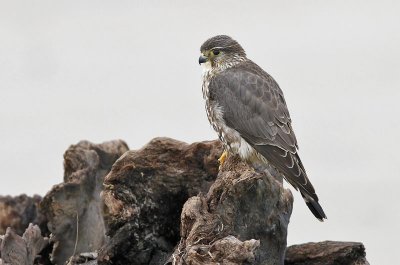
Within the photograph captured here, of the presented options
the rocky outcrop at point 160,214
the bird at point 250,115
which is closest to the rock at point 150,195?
the rocky outcrop at point 160,214

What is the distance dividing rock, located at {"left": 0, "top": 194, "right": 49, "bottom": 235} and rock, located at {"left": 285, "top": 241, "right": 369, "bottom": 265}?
2.76 metres

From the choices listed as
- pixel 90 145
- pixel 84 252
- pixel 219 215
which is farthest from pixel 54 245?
pixel 219 215

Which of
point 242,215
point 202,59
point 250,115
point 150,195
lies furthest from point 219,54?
point 242,215

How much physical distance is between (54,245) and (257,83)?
7.55 feet

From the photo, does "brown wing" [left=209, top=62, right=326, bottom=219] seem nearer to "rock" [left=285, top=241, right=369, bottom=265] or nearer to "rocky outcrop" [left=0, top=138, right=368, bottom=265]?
"rocky outcrop" [left=0, top=138, right=368, bottom=265]

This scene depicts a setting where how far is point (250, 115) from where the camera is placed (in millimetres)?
8656

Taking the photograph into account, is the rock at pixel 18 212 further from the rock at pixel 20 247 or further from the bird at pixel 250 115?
the bird at pixel 250 115

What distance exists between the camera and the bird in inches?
325

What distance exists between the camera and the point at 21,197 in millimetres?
9047

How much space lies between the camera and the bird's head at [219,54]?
9.22 m

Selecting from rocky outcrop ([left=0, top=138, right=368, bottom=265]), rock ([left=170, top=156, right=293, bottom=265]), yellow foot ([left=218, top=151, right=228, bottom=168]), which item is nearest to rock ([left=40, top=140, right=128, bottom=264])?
rocky outcrop ([left=0, top=138, right=368, bottom=265])

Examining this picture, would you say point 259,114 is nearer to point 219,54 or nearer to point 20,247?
point 219,54

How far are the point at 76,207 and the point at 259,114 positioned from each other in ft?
5.92

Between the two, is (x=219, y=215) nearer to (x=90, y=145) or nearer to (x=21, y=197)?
(x=90, y=145)
